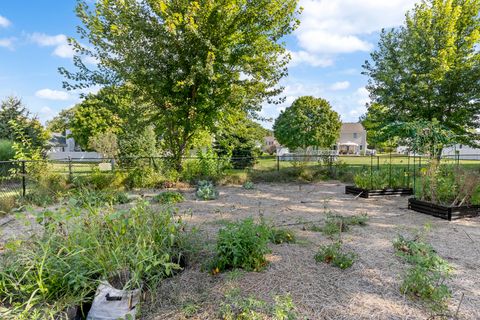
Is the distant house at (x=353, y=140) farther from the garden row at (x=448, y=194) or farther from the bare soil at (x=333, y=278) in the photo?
the bare soil at (x=333, y=278)

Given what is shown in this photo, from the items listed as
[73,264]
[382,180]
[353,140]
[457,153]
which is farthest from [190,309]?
[353,140]

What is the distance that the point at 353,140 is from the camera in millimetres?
41469

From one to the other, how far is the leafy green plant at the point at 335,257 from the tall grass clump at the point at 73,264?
1366mm

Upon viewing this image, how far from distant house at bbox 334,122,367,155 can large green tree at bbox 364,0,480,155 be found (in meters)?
30.6

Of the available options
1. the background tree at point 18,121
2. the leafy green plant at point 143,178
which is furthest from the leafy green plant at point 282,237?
the background tree at point 18,121

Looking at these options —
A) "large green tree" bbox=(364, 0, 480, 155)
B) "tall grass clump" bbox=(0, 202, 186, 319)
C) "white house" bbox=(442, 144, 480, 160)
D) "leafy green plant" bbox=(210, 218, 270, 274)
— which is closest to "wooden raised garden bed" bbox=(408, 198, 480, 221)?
"white house" bbox=(442, 144, 480, 160)

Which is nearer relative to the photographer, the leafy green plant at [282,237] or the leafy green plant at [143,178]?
the leafy green plant at [282,237]

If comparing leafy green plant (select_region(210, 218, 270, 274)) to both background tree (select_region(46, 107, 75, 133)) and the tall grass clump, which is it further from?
background tree (select_region(46, 107, 75, 133))

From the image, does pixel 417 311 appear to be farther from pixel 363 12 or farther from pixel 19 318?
pixel 363 12

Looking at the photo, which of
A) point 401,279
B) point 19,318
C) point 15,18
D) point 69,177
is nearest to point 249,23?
point 15,18

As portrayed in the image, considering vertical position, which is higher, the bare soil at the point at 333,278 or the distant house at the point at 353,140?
the distant house at the point at 353,140

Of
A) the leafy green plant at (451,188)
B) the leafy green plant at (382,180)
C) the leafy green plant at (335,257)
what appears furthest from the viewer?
the leafy green plant at (382,180)

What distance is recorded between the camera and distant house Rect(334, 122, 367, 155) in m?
40.2

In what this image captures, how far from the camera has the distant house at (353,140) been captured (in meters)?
40.2
